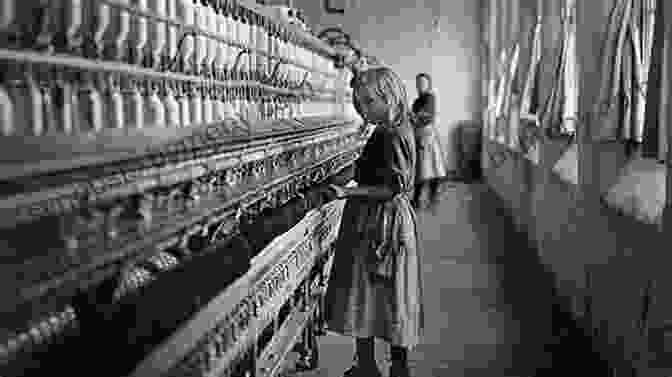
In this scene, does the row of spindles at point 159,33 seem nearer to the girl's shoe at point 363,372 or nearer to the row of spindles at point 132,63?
the row of spindles at point 132,63

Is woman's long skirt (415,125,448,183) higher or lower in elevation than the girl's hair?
lower

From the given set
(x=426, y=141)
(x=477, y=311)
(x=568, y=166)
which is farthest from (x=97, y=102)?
(x=426, y=141)

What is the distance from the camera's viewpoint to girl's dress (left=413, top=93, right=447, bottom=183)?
46.8 feet

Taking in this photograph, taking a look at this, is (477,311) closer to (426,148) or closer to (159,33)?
(159,33)

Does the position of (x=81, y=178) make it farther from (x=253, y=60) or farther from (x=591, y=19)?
(x=591, y=19)

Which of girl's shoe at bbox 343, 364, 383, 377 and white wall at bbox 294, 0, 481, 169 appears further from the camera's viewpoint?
white wall at bbox 294, 0, 481, 169

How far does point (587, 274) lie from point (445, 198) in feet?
28.7

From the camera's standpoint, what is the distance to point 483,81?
19.8m

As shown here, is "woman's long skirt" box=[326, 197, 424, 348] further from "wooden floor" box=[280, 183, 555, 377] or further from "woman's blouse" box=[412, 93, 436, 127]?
"woman's blouse" box=[412, 93, 436, 127]

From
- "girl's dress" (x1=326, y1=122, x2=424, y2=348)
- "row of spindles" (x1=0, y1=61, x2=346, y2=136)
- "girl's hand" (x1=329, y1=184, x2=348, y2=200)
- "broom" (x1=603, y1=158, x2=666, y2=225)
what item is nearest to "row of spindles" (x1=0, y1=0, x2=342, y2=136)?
"row of spindles" (x1=0, y1=61, x2=346, y2=136)

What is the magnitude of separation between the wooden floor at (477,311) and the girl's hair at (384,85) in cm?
163

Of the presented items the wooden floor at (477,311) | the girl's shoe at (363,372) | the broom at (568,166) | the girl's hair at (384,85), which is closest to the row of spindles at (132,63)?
the girl's hair at (384,85)

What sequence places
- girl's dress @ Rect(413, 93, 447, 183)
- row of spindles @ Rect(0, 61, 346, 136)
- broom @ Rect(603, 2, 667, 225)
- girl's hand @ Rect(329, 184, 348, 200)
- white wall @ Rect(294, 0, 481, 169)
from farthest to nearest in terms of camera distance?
white wall @ Rect(294, 0, 481, 169) → girl's dress @ Rect(413, 93, 447, 183) → broom @ Rect(603, 2, 667, 225) → girl's hand @ Rect(329, 184, 348, 200) → row of spindles @ Rect(0, 61, 346, 136)

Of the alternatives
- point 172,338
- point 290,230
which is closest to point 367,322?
point 290,230
